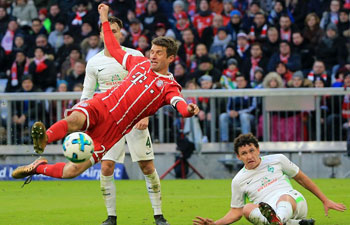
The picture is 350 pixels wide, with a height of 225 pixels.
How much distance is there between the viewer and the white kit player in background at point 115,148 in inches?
416

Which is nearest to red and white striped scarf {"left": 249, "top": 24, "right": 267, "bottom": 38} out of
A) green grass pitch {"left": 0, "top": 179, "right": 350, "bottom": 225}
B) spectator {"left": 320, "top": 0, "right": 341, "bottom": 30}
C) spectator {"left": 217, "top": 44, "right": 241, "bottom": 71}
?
spectator {"left": 217, "top": 44, "right": 241, "bottom": 71}

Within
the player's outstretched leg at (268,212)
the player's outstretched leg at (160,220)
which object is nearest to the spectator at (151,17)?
the player's outstretched leg at (160,220)

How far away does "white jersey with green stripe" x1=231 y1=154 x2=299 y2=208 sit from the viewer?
9.55m

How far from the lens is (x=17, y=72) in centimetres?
2055

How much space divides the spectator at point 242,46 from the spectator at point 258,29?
0.23 m

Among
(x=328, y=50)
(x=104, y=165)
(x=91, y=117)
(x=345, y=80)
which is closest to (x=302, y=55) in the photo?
(x=328, y=50)

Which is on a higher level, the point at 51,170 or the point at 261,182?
the point at 51,170

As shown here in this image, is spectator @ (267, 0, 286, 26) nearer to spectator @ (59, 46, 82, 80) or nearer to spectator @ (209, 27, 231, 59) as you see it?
spectator @ (209, 27, 231, 59)

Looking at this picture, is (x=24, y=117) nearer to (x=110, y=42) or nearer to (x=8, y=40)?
(x=8, y=40)

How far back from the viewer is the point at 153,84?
9.64 m

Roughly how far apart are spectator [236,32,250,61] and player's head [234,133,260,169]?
10071 millimetres

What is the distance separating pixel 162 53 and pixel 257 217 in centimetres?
216

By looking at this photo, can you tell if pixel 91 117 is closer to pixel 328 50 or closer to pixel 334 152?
pixel 334 152

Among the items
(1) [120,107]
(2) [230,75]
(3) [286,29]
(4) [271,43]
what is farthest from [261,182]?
(3) [286,29]
